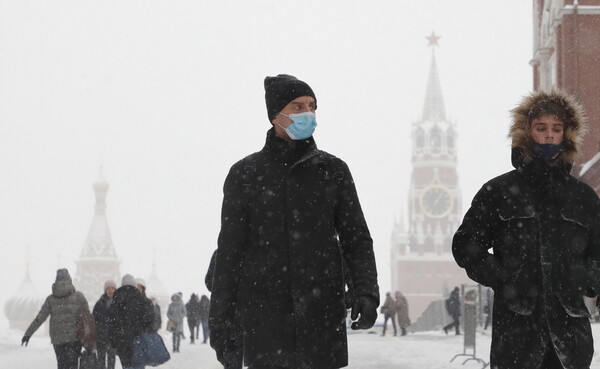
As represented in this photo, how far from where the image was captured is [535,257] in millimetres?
4922

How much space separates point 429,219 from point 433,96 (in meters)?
25.5

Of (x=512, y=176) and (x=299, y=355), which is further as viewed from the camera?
(x=512, y=176)

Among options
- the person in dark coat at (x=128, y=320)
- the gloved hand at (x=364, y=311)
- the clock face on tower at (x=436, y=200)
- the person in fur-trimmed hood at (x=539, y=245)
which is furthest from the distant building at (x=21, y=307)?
the gloved hand at (x=364, y=311)

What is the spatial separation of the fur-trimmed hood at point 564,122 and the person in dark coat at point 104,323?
8.69m

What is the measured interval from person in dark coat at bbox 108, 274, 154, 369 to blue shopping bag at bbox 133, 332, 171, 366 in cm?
8

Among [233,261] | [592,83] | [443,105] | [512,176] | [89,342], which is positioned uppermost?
[443,105]

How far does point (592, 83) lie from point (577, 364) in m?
29.2

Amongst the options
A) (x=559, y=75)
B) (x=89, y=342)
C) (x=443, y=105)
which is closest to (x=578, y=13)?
(x=559, y=75)

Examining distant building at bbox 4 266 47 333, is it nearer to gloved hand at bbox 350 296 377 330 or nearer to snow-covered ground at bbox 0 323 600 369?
snow-covered ground at bbox 0 323 600 369

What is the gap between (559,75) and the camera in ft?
112

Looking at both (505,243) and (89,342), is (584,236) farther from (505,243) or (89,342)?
(89,342)

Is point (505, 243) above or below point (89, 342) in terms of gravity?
above

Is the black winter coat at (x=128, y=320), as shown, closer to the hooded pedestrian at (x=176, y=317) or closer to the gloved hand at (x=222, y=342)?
the gloved hand at (x=222, y=342)

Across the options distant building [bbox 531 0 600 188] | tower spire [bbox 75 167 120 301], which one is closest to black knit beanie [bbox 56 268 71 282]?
distant building [bbox 531 0 600 188]
